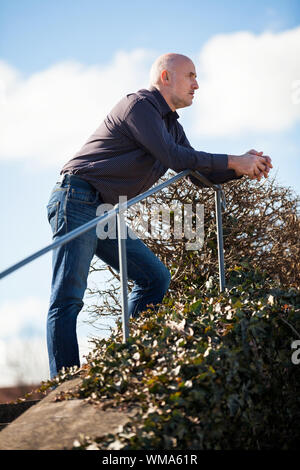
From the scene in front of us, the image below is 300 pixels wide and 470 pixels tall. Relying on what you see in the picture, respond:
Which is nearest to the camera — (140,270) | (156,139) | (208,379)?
(208,379)

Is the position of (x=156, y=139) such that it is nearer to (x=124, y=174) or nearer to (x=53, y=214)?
(x=124, y=174)

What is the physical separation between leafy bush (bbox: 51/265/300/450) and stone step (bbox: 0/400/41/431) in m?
0.93

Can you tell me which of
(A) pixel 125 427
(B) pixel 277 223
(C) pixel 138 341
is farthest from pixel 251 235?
(A) pixel 125 427

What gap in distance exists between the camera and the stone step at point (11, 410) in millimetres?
3453

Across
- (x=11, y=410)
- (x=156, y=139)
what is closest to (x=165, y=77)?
(x=156, y=139)

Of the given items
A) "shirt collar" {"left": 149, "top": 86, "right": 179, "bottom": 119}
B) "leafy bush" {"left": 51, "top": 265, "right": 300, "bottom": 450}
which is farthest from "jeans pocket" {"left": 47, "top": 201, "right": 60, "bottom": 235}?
"shirt collar" {"left": 149, "top": 86, "right": 179, "bottom": 119}

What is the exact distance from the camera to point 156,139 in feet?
10.3

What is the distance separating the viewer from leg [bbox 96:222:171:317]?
134 inches

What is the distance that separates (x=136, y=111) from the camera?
3.19 metres

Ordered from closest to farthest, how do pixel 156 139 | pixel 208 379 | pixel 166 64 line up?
pixel 208 379 → pixel 156 139 → pixel 166 64

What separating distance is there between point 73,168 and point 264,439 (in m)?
1.79

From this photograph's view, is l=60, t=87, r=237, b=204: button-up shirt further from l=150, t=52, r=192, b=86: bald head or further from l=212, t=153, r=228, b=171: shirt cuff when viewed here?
l=150, t=52, r=192, b=86: bald head

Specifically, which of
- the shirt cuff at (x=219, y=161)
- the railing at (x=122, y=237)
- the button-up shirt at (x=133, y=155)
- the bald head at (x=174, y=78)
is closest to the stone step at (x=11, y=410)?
the railing at (x=122, y=237)

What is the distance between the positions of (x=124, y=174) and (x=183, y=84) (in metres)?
0.75
